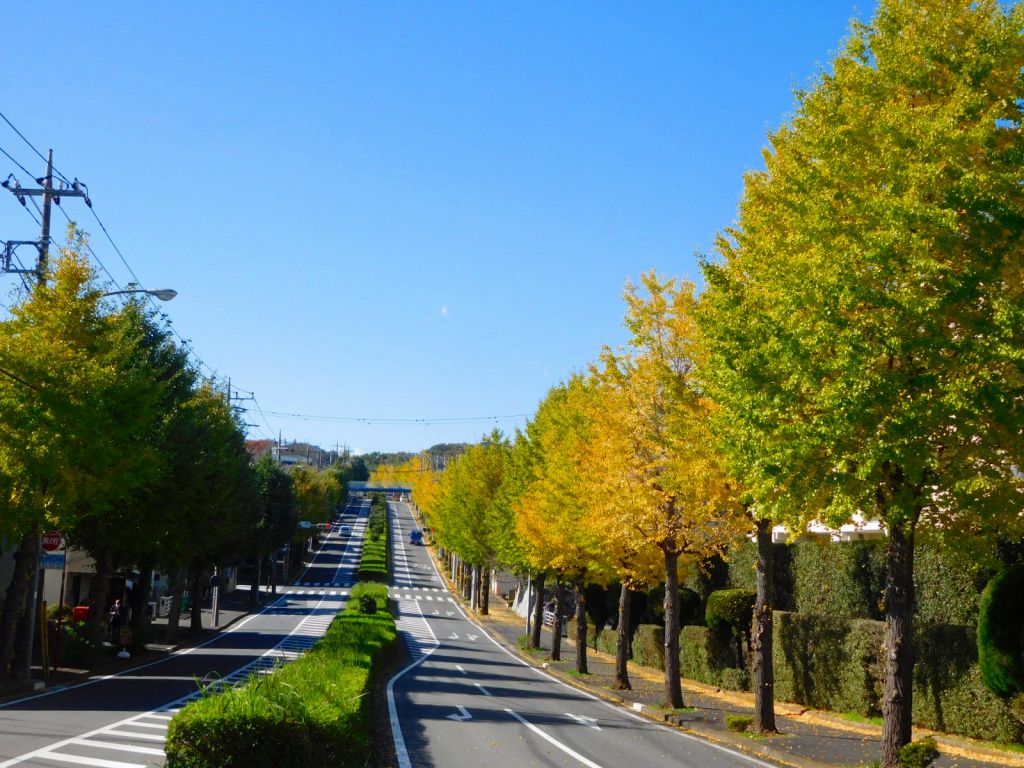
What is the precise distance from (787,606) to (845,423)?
1824 centimetres

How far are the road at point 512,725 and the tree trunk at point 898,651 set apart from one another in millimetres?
3428

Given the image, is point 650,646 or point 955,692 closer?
point 955,692

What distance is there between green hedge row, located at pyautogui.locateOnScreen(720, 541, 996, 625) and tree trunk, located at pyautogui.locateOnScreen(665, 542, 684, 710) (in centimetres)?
181

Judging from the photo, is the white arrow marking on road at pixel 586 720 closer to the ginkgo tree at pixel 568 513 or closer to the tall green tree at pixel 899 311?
the ginkgo tree at pixel 568 513

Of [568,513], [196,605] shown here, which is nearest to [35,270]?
[568,513]

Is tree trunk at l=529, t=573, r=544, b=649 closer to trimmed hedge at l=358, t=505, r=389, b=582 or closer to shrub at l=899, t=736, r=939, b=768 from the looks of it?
shrub at l=899, t=736, r=939, b=768

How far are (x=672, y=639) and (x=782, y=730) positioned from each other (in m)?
4.89

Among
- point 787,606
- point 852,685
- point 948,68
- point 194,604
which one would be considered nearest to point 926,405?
point 948,68

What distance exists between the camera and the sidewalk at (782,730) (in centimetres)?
1644

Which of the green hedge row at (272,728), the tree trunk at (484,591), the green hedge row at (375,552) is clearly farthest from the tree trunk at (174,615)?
the green hedge row at (375,552)

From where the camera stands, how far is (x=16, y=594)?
2452 cm

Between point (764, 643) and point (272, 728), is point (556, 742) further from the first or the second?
point (272, 728)

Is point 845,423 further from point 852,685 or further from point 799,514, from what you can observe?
point 852,685

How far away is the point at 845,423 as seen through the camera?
39.4 feet
